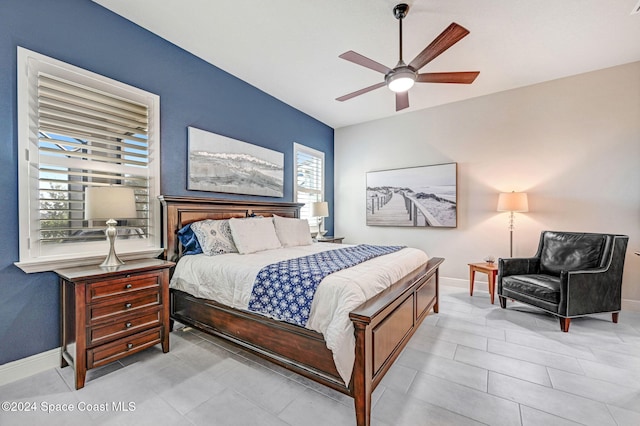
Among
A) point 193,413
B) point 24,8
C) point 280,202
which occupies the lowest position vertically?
point 193,413

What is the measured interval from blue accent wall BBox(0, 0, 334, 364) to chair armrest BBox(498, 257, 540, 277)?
137 inches

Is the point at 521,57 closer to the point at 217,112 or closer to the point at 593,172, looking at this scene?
the point at 593,172

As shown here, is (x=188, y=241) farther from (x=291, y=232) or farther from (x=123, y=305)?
(x=291, y=232)

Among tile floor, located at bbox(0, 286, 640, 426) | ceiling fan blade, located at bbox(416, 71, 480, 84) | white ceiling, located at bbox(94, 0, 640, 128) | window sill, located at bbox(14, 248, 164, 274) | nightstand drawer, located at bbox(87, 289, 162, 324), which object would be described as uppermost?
white ceiling, located at bbox(94, 0, 640, 128)

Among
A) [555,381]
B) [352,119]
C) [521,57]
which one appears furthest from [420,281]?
[352,119]

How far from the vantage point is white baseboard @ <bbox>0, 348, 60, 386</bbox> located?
78.5 inches

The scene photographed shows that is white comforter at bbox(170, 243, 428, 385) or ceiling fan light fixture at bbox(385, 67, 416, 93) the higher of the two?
ceiling fan light fixture at bbox(385, 67, 416, 93)

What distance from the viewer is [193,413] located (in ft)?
5.53

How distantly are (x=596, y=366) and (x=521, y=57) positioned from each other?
322 cm

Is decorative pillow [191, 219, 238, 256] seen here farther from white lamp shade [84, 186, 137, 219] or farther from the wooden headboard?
white lamp shade [84, 186, 137, 219]

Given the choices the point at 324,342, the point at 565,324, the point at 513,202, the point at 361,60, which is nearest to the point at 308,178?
the point at 361,60

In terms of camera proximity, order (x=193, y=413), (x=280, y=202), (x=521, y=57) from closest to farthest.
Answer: (x=193, y=413) < (x=521, y=57) < (x=280, y=202)

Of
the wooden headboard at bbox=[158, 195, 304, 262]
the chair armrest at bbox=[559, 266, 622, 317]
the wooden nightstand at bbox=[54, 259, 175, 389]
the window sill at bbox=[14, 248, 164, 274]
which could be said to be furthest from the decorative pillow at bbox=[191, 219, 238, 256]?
the chair armrest at bbox=[559, 266, 622, 317]

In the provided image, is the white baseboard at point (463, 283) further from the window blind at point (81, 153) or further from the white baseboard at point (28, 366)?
the white baseboard at point (28, 366)
